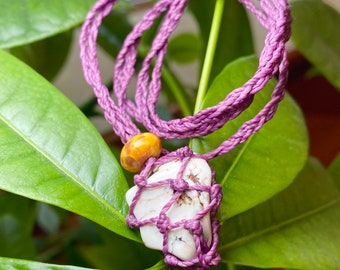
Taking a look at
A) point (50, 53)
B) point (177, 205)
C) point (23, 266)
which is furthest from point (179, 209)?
point (50, 53)

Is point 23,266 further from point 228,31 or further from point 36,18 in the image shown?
point 228,31

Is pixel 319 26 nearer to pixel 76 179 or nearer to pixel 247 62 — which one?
pixel 247 62

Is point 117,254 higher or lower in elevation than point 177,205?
lower

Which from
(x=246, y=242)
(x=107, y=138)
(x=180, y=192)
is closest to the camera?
(x=180, y=192)

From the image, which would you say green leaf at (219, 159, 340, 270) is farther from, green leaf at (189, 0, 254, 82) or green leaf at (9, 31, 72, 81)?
green leaf at (9, 31, 72, 81)

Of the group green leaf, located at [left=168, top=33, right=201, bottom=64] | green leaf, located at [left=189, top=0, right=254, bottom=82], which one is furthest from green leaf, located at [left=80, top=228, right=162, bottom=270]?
green leaf, located at [left=168, top=33, right=201, bottom=64]

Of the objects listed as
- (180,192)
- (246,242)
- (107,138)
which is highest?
A: (180,192)

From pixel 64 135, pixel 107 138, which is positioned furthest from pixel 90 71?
pixel 107 138

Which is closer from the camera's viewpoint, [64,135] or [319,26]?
[64,135]

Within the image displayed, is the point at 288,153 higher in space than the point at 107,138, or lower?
higher
